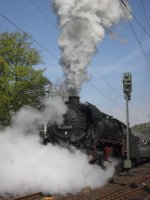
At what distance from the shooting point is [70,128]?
52.9 ft

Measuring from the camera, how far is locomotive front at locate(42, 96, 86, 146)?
52.5 feet

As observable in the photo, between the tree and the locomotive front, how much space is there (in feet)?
53.5

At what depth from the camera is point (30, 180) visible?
12.8m

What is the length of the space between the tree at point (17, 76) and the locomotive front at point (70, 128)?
16.3 metres

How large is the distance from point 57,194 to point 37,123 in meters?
3.27

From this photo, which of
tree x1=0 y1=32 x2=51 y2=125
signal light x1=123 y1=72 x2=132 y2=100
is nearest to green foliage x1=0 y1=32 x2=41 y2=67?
tree x1=0 y1=32 x2=51 y2=125

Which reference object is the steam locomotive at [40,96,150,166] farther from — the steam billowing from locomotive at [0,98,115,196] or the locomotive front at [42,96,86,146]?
the steam billowing from locomotive at [0,98,115,196]

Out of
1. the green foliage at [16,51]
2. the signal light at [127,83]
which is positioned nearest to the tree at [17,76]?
the green foliage at [16,51]

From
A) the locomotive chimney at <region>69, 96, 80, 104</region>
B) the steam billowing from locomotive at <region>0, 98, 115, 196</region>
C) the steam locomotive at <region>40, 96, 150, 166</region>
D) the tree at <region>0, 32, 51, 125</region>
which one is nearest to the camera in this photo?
the steam billowing from locomotive at <region>0, 98, 115, 196</region>

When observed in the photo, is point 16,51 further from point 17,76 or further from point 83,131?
point 83,131

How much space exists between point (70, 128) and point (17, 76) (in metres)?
18.8

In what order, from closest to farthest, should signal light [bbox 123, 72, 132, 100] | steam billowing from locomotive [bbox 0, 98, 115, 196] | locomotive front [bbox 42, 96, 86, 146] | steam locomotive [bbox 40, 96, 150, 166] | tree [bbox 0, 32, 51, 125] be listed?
steam billowing from locomotive [bbox 0, 98, 115, 196] → steam locomotive [bbox 40, 96, 150, 166] → locomotive front [bbox 42, 96, 86, 146] → signal light [bbox 123, 72, 132, 100] → tree [bbox 0, 32, 51, 125]

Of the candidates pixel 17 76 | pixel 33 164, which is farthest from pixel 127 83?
pixel 17 76

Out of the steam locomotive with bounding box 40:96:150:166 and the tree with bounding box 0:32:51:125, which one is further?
the tree with bounding box 0:32:51:125
